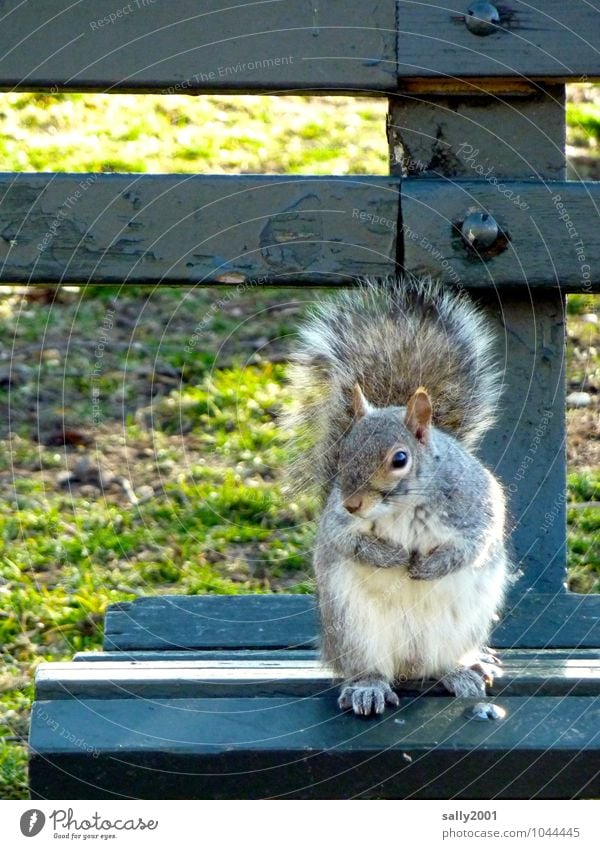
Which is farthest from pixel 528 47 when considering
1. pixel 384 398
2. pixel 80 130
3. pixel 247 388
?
pixel 80 130

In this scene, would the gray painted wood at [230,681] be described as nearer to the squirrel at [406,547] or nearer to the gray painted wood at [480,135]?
the squirrel at [406,547]

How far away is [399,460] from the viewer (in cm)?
177

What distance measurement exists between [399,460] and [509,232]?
0.60m

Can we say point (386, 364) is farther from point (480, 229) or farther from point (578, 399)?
point (578, 399)

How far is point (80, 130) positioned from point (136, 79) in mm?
2149

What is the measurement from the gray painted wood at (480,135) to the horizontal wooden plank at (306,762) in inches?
37.6

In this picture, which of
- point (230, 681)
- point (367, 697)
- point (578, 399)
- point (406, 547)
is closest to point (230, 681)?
point (230, 681)

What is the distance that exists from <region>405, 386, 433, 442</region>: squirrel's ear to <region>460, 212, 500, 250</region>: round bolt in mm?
455

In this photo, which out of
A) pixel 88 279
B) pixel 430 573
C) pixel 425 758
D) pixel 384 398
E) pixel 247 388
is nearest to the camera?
pixel 425 758

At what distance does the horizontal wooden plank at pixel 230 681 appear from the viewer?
1.82 m

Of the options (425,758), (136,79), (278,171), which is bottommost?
(425,758)

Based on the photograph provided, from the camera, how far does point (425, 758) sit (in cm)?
168

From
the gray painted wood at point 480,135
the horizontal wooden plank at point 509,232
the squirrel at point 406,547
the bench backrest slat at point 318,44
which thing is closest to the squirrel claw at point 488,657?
the squirrel at point 406,547

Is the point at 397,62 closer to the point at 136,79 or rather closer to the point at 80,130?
the point at 136,79
